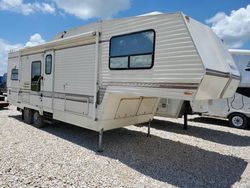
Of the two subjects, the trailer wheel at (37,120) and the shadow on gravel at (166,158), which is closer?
the shadow on gravel at (166,158)

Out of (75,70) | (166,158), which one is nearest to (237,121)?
(166,158)

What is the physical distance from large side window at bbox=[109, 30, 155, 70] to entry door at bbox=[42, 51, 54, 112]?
8.93 ft

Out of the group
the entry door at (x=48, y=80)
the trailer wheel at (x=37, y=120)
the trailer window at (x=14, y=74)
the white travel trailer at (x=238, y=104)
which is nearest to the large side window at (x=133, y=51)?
the entry door at (x=48, y=80)

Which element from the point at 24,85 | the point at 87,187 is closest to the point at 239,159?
the point at 87,187

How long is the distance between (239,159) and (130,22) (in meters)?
4.15

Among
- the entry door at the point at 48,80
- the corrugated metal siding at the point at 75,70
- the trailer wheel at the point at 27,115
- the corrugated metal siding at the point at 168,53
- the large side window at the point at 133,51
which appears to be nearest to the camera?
the corrugated metal siding at the point at 168,53

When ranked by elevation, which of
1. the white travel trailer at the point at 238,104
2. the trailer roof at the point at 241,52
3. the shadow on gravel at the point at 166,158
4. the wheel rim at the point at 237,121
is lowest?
the shadow on gravel at the point at 166,158

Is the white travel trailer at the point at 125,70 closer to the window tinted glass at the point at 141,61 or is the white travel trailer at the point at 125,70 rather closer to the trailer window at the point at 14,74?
the window tinted glass at the point at 141,61

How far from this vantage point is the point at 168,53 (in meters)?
4.31

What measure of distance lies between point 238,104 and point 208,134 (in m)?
2.29

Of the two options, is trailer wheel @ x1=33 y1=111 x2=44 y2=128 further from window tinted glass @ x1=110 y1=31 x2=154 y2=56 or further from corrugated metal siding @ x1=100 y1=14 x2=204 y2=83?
window tinted glass @ x1=110 y1=31 x2=154 y2=56

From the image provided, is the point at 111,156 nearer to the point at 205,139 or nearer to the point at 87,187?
the point at 87,187

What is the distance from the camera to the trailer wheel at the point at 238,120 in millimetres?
9414

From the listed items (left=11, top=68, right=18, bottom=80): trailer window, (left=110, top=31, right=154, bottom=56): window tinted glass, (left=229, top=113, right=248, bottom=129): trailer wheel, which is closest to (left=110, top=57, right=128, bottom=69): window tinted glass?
(left=110, top=31, right=154, bottom=56): window tinted glass
